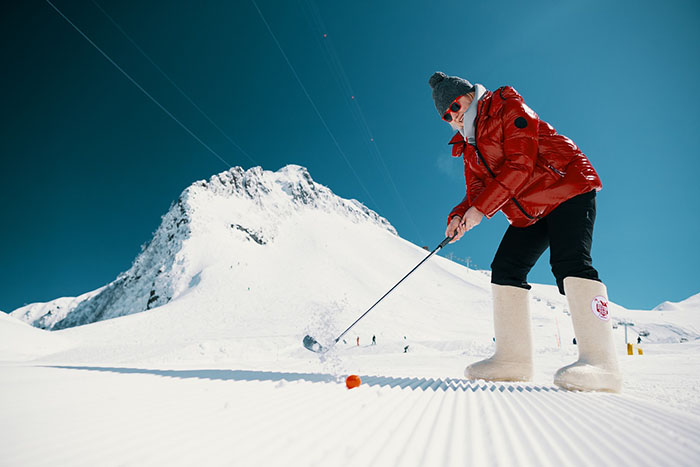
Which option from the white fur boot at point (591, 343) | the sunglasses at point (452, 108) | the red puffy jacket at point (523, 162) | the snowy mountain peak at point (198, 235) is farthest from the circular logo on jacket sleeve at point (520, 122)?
the snowy mountain peak at point (198, 235)

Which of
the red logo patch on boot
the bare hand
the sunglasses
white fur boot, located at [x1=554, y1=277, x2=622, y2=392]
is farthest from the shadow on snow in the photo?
the sunglasses

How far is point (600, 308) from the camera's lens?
202 centimetres

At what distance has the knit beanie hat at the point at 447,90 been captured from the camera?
104 inches

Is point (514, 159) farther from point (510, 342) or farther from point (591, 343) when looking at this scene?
point (510, 342)

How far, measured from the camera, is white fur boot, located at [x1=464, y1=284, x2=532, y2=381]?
2.49 metres

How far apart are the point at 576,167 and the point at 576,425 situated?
5.83ft

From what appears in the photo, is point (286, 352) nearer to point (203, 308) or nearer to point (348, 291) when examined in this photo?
point (203, 308)

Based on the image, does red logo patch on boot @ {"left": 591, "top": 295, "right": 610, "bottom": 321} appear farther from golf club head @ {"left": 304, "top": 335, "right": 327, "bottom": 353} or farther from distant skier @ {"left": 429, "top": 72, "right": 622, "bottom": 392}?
golf club head @ {"left": 304, "top": 335, "right": 327, "bottom": 353}

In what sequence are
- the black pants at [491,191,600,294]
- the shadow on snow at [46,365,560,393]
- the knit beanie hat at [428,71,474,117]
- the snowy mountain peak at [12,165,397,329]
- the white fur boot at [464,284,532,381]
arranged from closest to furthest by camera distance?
the shadow on snow at [46,365,560,393], the black pants at [491,191,600,294], the white fur boot at [464,284,532,381], the knit beanie hat at [428,71,474,117], the snowy mountain peak at [12,165,397,329]

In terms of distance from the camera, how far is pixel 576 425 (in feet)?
3.41

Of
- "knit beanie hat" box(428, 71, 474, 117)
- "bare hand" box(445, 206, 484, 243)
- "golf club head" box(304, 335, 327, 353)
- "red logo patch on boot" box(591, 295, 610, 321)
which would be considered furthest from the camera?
"golf club head" box(304, 335, 327, 353)

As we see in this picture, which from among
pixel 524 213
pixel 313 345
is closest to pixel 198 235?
pixel 313 345

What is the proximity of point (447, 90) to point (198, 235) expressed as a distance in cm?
3334

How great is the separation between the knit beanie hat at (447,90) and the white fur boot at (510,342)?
1542mm
